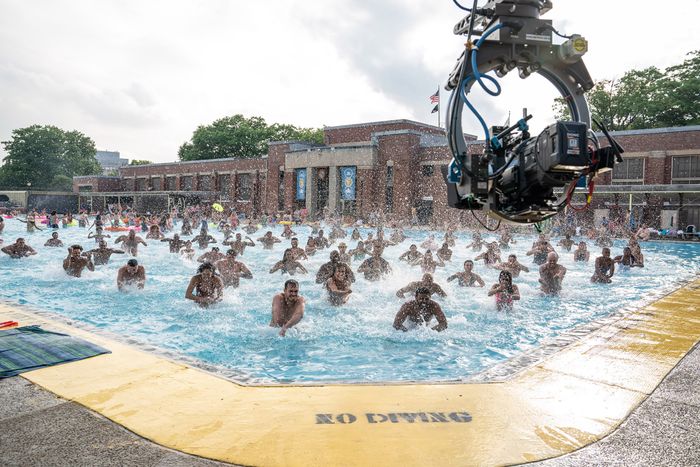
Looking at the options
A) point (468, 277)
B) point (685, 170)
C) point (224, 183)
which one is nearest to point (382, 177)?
point (685, 170)

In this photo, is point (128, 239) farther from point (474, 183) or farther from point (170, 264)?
point (474, 183)

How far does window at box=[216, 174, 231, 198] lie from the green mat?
4814cm

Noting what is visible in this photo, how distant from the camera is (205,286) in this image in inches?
415

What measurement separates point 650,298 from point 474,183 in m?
8.18

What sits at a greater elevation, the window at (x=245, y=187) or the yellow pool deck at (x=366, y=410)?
the window at (x=245, y=187)

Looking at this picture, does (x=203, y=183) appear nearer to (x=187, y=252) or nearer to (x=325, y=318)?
(x=187, y=252)

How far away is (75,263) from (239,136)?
5691 cm

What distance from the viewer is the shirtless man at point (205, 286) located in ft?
33.8

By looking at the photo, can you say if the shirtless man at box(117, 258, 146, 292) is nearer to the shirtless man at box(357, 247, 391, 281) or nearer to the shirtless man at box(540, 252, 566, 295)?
the shirtless man at box(357, 247, 391, 281)

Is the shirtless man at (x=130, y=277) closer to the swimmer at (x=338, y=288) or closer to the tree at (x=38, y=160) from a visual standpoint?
the swimmer at (x=338, y=288)

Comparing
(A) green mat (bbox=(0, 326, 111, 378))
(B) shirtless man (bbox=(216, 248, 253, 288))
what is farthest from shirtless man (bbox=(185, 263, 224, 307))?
(A) green mat (bbox=(0, 326, 111, 378))

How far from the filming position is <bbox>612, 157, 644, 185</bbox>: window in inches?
1299

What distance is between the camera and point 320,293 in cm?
1251

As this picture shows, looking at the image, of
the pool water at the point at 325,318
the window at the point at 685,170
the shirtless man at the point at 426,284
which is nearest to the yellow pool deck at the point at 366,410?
the pool water at the point at 325,318
